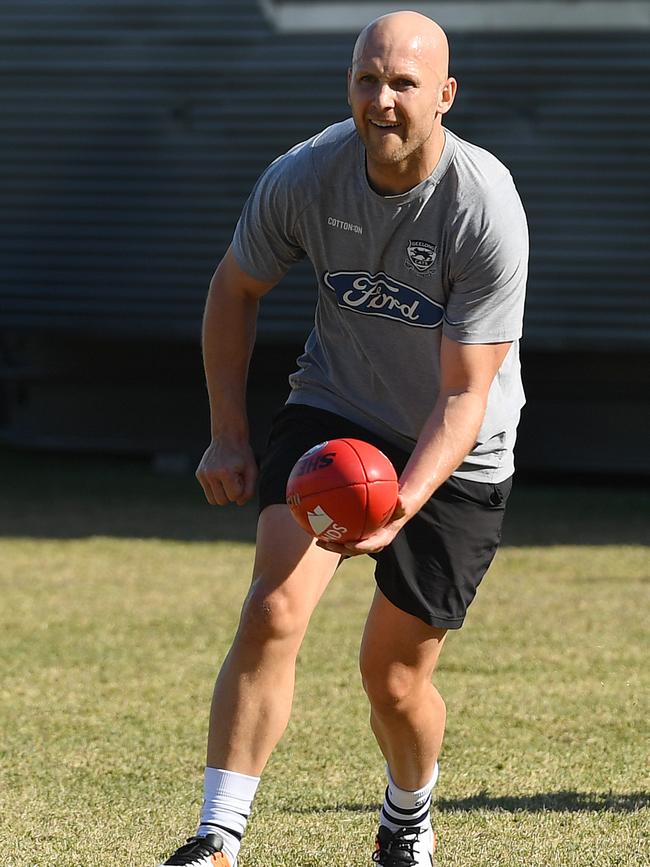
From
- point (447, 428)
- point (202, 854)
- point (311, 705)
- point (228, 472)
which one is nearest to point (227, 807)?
point (202, 854)

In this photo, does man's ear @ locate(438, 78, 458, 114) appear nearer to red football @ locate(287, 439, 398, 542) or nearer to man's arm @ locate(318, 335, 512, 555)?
man's arm @ locate(318, 335, 512, 555)

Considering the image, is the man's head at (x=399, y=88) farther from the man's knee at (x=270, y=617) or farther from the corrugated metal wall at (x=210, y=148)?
the corrugated metal wall at (x=210, y=148)

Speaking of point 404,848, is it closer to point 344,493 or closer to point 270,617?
point 270,617

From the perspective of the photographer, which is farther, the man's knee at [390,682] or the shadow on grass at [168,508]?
the shadow on grass at [168,508]

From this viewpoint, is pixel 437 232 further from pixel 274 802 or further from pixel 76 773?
pixel 76 773

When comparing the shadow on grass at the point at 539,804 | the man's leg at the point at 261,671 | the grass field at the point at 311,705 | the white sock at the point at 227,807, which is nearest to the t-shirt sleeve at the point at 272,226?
the man's leg at the point at 261,671

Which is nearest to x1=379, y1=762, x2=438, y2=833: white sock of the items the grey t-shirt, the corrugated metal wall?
the grey t-shirt

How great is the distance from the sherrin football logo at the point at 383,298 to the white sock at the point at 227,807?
1270mm

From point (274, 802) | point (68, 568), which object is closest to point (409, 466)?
point (274, 802)

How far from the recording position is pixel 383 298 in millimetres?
3789

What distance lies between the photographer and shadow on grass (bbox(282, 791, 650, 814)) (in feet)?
15.1

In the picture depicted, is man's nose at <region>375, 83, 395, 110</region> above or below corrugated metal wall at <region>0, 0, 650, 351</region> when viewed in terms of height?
above

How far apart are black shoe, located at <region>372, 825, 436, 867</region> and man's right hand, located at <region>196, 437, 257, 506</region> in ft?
3.42

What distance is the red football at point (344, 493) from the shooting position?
3.28 meters
